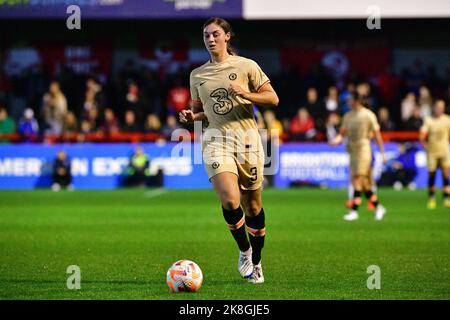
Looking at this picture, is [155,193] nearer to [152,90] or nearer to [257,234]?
[152,90]

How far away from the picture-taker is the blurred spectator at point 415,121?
Result: 2941 centimetres

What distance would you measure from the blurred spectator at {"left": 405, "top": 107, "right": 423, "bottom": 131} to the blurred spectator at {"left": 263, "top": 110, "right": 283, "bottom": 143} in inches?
150

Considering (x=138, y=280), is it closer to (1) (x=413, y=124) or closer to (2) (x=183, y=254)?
(2) (x=183, y=254)

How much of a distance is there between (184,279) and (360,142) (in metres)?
10.4

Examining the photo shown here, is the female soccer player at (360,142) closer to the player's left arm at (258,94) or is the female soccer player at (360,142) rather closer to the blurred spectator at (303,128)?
the player's left arm at (258,94)

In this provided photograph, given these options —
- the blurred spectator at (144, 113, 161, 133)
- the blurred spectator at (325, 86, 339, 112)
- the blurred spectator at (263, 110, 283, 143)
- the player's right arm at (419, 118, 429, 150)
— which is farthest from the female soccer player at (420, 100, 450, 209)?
the blurred spectator at (144, 113, 161, 133)

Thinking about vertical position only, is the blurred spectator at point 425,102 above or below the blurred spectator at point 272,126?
above

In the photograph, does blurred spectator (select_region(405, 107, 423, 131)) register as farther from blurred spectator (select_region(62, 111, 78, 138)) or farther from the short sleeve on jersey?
the short sleeve on jersey

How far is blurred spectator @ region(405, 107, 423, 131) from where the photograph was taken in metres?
29.4

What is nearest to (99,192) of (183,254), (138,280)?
(183,254)

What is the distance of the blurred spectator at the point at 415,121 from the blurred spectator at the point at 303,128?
9.49ft

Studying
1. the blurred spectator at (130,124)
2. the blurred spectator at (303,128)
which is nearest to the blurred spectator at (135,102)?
the blurred spectator at (130,124)

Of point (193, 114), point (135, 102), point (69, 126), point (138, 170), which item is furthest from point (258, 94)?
point (135, 102)

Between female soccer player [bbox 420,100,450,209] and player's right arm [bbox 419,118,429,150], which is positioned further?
female soccer player [bbox 420,100,450,209]
